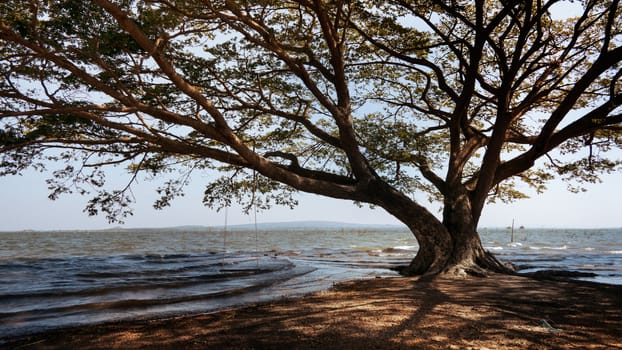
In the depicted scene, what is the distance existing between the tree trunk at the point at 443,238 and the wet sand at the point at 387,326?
3146 mm

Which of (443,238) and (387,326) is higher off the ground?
(443,238)

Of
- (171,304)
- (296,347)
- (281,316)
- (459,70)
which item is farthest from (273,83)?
(296,347)

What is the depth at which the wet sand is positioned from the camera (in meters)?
4.17

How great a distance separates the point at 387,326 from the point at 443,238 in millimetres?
6185

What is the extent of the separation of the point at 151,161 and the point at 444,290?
8389mm

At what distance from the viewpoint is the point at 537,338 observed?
4344mm

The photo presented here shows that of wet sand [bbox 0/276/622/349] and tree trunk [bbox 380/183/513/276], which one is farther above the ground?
tree trunk [bbox 380/183/513/276]

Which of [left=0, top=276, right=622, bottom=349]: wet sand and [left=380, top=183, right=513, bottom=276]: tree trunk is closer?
[left=0, top=276, right=622, bottom=349]: wet sand

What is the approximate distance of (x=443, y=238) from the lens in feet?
33.9

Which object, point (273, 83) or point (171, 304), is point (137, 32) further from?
point (273, 83)

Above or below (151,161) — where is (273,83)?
above

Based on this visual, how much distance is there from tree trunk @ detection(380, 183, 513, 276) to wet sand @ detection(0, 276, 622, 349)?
→ 3.15 metres

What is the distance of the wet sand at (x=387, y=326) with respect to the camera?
4168mm

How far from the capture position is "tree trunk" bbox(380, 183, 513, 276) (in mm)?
10229
